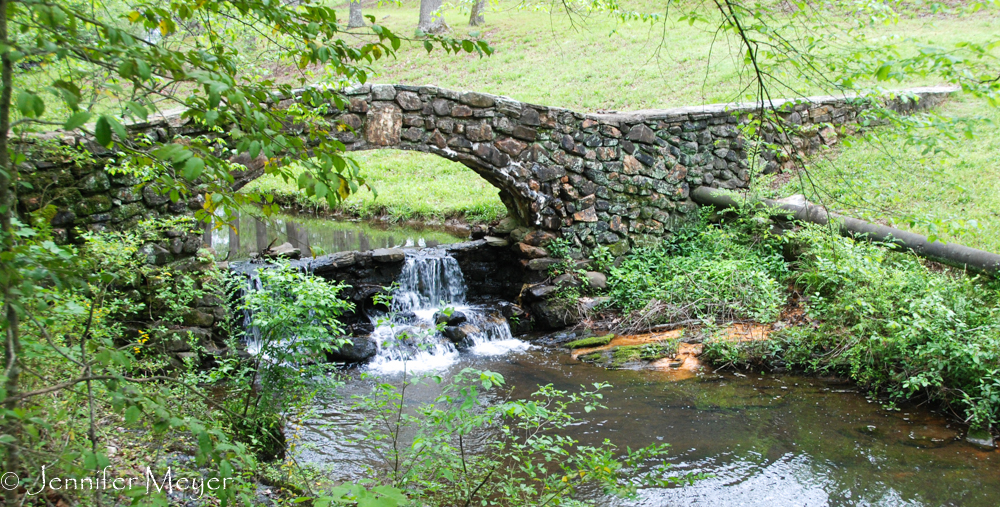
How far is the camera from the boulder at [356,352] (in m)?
6.48

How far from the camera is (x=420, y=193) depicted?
39.4 ft

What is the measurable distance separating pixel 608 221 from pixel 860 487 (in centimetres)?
455

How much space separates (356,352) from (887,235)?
5.56m

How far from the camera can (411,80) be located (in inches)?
679

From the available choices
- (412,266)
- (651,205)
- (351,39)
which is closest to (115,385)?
(412,266)

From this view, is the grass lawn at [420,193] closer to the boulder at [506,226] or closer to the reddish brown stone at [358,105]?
the boulder at [506,226]

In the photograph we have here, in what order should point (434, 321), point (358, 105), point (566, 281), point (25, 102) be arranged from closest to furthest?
1. point (25, 102)
2. point (358, 105)
3. point (434, 321)
4. point (566, 281)

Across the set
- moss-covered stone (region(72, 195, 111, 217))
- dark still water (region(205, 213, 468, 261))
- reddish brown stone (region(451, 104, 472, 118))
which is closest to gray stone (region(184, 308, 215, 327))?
moss-covered stone (region(72, 195, 111, 217))

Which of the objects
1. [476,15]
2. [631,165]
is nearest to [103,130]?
[631,165]

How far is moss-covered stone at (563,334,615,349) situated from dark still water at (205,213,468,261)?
3715 millimetres

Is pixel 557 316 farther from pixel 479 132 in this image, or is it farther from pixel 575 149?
pixel 479 132

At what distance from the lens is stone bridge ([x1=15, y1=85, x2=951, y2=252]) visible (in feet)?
21.9

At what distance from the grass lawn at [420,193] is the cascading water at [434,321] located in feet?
7.91

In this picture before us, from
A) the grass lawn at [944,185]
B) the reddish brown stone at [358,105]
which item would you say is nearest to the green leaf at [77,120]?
the grass lawn at [944,185]
